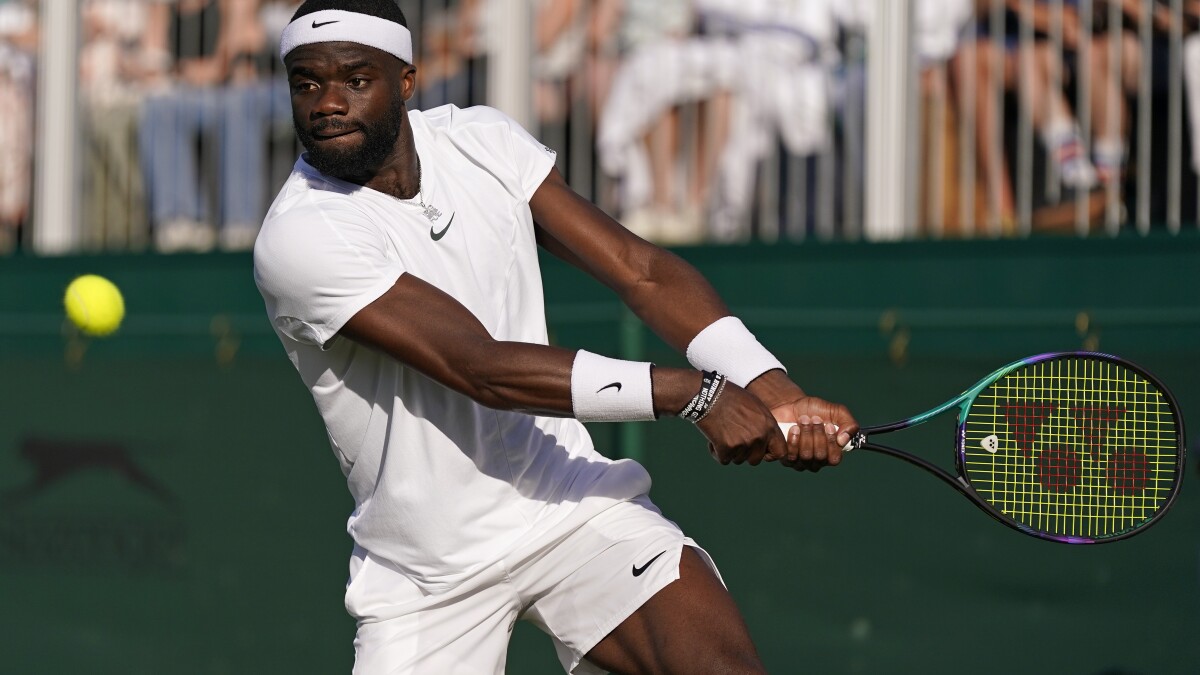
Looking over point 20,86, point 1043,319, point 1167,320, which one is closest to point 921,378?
point 1043,319

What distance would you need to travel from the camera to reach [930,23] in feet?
20.5

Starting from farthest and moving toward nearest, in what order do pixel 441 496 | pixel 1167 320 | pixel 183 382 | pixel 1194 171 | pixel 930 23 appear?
pixel 183 382 < pixel 930 23 < pixel 1194 171 < pixel 1167 320 < pixel 441 496

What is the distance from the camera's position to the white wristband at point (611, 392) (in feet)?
10.6

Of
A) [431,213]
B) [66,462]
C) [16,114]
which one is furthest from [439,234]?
[16,114]

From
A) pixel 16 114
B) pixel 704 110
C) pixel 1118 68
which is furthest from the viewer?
pixel 16 114

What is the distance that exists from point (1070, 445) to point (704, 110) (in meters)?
2.62

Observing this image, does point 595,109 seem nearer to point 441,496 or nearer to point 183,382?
point 183,382

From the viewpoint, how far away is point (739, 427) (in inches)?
126

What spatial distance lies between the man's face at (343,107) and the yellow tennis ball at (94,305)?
2.99 metres

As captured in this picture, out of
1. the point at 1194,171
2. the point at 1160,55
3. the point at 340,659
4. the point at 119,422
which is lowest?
the point at 340,659

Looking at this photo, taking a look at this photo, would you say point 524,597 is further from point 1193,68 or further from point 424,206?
point 1193,68

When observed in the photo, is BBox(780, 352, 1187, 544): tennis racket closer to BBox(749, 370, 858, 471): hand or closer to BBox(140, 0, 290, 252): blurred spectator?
BBox(749, 370, 858, 471): hand

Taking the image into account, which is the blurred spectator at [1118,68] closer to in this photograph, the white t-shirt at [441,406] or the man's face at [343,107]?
the white t-shirt at [441,406]

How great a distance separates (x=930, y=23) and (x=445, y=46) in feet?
6.67
